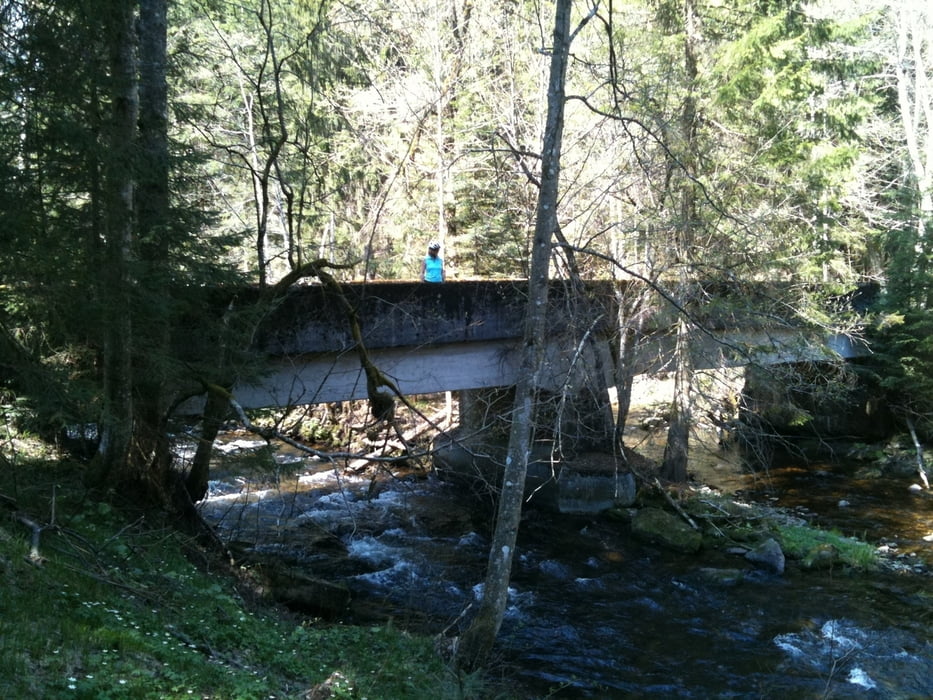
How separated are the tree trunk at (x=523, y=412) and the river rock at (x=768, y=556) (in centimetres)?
616

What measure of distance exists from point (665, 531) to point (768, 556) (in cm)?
181

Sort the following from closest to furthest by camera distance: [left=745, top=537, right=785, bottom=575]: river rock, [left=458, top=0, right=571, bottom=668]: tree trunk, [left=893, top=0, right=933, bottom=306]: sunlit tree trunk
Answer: [left=458, top=0, right=571, bottom=668]: tree trunk → [left=745, top=537, right=785, bottom=575]: river rock → [left=893, top=0, right=933, bottom=306]: sunlit tree trunk

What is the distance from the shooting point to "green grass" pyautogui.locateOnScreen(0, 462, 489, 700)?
4793 mm

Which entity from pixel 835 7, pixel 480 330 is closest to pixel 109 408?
pixel 480 330

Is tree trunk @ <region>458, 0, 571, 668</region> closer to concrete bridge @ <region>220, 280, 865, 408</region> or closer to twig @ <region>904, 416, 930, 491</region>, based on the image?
concrete bridge @ <region>220, 280, 865, 408</region>

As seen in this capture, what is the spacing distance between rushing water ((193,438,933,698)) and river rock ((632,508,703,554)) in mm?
251

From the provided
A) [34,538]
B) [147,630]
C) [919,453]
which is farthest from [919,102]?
[34,538]

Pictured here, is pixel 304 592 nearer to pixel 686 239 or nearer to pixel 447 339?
Result: pixel 447 339

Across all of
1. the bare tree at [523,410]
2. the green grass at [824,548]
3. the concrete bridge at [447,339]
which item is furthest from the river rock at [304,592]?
the green grass at [824,548]

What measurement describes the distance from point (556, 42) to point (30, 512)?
6966 millimetres

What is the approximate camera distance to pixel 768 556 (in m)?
12.5

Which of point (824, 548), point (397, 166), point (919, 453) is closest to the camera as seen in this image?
point (824, 548)

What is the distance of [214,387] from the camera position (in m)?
8.94

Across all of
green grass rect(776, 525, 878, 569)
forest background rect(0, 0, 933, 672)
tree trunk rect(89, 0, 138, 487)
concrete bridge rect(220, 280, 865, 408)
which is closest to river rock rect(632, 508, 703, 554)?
green grass rect(776, 525, 878, 569)
